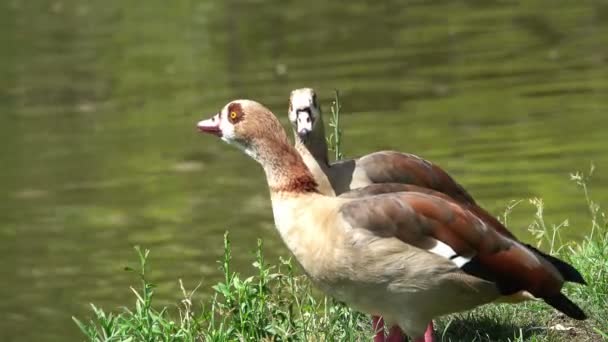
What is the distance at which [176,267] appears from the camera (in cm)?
1164

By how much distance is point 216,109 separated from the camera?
1692cm

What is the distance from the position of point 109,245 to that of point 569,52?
791 cm

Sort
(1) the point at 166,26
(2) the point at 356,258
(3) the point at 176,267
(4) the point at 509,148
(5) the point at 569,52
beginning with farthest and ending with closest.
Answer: (1) the point at 166,26 → (5) the point at 569,52 → (4) the point at 509,148 → (3) the point at 176,267 → (2) the point at 356,258

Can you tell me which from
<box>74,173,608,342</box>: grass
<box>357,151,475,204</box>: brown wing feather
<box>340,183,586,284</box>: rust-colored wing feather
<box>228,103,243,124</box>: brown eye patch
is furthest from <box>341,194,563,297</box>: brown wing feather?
<box>357,151,475,204</box>: brown wing feather

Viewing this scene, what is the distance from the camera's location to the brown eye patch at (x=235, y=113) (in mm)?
6105

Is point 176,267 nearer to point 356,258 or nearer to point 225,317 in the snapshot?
point 225,317

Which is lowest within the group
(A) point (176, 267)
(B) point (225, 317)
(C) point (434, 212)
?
(A) point (176, 267)

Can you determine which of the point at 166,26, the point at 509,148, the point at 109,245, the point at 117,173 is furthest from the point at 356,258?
the point at 166,26

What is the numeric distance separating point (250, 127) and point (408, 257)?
3.12 ft

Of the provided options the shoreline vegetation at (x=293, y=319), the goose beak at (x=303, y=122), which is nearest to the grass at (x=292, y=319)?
the shoreline vegetation at (x=293, y=319)

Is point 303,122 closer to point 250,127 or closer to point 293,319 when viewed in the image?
point 293,319

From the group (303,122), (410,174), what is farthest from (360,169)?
(303,122)

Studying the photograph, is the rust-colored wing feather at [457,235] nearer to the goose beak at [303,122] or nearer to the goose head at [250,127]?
the goose head at [250,127]

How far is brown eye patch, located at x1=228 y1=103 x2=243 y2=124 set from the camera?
20.0 feet
